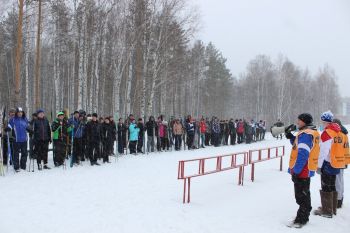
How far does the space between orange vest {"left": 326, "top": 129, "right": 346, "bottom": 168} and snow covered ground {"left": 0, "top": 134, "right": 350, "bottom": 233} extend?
1098 millimetres

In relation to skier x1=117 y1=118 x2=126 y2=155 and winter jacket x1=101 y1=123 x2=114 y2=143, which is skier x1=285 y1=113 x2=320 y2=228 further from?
skier x1=117 y1=118 x2=126 y2=155

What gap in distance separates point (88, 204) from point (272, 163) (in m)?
10.1

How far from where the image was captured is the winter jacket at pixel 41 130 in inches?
448

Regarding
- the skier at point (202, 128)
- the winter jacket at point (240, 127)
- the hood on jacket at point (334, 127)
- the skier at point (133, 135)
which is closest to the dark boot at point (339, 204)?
the hood on jacket at point (334, 127)

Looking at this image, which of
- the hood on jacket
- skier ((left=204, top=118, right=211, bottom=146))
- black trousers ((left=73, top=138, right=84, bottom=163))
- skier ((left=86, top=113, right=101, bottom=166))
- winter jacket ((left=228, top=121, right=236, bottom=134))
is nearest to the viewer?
the hood on jacket

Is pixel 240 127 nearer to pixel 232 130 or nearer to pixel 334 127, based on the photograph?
pixel 232 130

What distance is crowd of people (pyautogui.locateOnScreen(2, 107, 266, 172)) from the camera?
11039 millimetres

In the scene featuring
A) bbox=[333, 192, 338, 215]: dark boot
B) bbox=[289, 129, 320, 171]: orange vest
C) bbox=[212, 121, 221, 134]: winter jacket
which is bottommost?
bbox=[333, 192, 338, 215]: dark boot

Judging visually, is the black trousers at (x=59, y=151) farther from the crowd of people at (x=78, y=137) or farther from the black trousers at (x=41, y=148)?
the black trousers at (x=41, y=148)

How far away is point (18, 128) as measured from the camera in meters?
10.9

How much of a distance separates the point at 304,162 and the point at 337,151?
134cm

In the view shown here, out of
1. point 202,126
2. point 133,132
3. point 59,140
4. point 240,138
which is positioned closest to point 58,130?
point 59,140

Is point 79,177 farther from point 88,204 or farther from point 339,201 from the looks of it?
point 339,201

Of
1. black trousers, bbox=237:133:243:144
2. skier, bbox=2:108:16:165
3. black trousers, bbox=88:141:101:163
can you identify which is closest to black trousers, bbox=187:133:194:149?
black trousers, bbox=237:133:243:144
